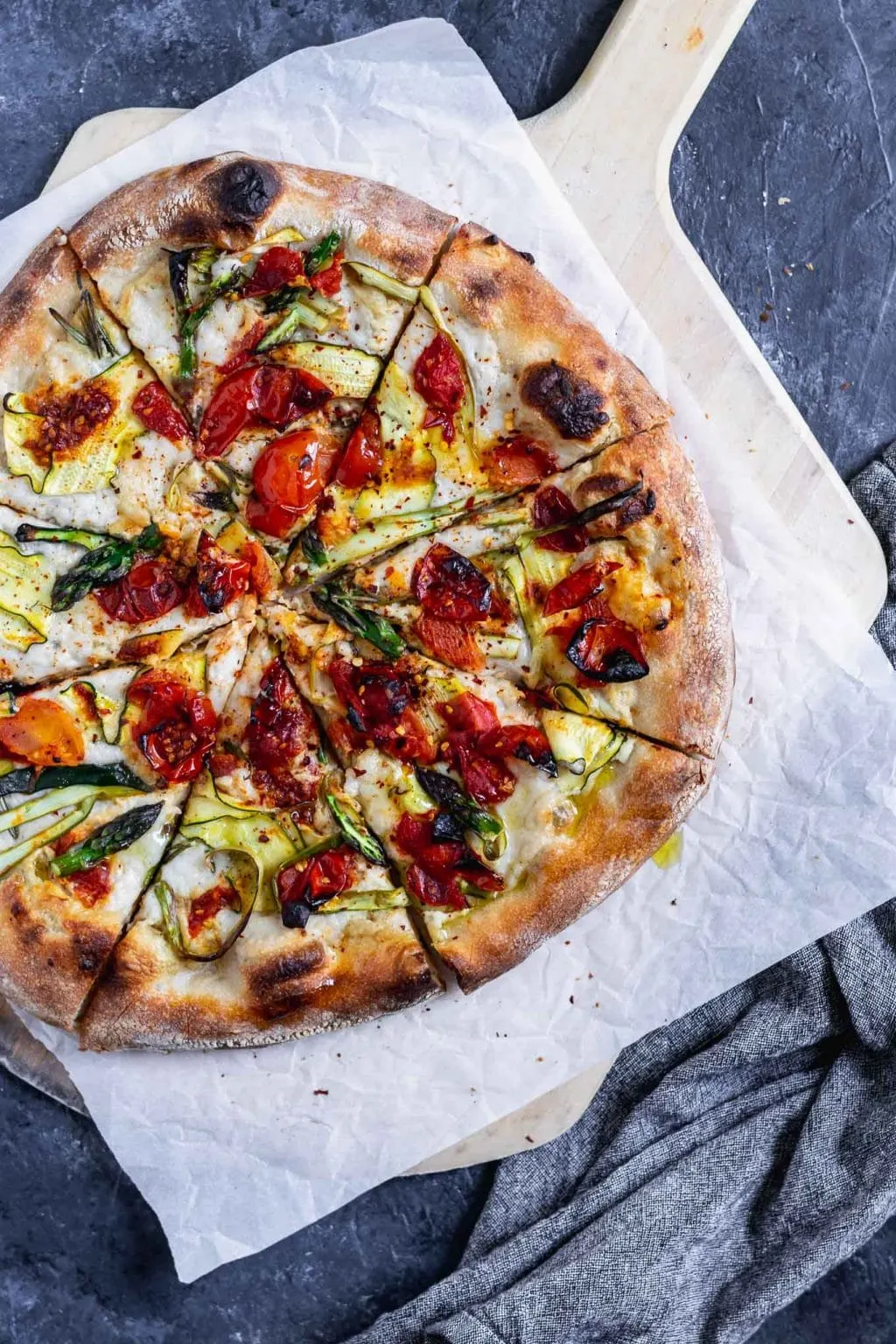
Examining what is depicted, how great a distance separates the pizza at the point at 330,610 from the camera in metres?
4.37

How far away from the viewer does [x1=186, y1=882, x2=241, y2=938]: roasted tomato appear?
4418 mm

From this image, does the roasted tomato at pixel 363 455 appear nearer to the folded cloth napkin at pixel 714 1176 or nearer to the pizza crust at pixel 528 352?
the pizza crust at pixel 528 352

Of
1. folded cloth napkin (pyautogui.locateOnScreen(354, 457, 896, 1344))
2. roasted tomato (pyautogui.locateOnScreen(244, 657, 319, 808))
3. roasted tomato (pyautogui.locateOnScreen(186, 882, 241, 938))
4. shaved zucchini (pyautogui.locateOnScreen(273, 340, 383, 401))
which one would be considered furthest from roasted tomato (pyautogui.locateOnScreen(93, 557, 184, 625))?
folded cloth napkin (pyautogui.locateOnScreen(354, 457, 896, 1344))

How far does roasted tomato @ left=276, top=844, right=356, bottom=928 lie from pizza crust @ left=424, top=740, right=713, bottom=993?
364 millimetres

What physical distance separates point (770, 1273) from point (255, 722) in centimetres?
307

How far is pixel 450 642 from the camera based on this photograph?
14.5 ft

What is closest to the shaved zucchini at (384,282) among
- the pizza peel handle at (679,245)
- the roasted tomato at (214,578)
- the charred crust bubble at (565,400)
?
the charred crust bubble at (565,400)

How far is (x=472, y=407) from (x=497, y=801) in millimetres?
1506

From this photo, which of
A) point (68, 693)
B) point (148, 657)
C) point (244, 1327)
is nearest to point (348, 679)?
point (148, 657)

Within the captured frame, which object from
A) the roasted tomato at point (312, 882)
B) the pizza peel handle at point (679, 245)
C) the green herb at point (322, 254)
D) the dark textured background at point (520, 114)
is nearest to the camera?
the roasted tomato at point (312, 882)

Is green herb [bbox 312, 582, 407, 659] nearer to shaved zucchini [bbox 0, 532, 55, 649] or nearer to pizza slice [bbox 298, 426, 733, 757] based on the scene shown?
pizza slice [bbox 298, 426, 733, 757]

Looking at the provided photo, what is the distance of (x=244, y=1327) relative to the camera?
4.96 m

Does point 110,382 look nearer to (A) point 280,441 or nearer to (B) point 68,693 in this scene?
(A) point 280,441

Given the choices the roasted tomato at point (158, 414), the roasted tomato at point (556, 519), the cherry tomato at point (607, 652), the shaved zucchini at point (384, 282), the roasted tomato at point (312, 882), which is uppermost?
the shaved zucchini at point (384, 282)
